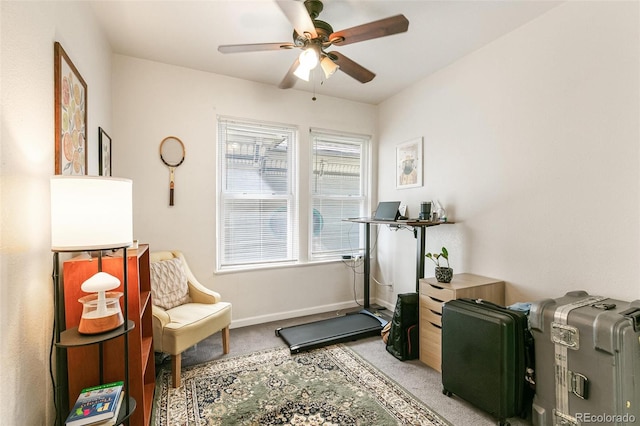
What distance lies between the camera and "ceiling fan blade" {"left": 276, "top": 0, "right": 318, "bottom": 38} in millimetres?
1529

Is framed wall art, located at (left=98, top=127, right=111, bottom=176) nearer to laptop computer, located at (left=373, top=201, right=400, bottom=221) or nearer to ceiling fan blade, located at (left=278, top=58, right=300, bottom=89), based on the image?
ceiling fan blade, located at (left=278, top=58, right=300, bottom=89)

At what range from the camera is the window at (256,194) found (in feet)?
10.7

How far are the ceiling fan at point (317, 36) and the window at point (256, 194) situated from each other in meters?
1.27

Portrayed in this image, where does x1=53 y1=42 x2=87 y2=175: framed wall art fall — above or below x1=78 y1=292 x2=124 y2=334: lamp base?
above

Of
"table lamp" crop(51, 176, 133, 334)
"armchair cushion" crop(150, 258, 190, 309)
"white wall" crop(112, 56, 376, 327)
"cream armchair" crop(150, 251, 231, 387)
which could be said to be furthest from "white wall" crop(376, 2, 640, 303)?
"table lamp" crop(51, 176, 133, 334)

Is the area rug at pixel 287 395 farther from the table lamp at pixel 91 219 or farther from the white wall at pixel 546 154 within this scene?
the white wall at pixel 546 154

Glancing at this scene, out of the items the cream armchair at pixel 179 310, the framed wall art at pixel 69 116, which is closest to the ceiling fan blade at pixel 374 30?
the framed wall art at pixel 69 116

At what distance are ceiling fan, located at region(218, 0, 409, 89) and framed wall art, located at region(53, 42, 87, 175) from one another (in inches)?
35.8

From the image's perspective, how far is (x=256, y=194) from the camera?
3404 mm

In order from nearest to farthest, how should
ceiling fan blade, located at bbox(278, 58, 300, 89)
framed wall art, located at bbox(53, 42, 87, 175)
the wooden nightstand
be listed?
framed wall art, located at bbox(53, 42, 87, 175) < ceiling fan blade, located at bbox(278, 58, 300, 89) < the wooden nightstand

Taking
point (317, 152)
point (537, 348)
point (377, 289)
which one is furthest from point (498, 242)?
point (317, 152)

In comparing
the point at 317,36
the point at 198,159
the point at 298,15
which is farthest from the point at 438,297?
the point at 198,159

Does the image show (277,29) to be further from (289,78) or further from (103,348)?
(103,348)

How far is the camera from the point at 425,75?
318cm
